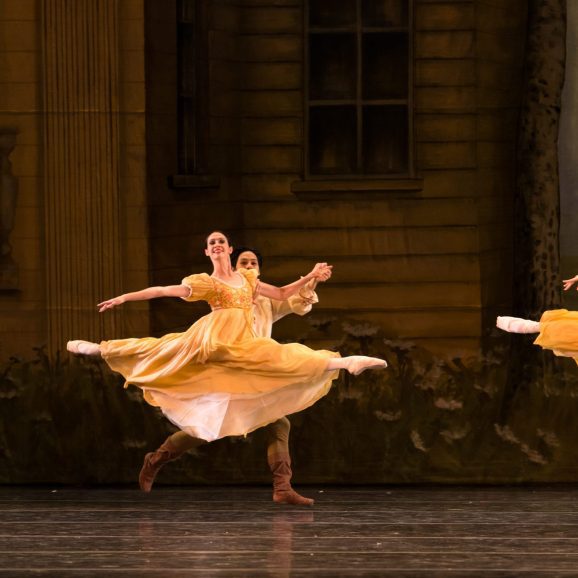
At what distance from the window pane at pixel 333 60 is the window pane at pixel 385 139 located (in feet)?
0.89

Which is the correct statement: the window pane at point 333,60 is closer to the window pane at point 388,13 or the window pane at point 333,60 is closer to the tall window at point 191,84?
the window pane at point 388,13

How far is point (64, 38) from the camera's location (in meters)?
15.1

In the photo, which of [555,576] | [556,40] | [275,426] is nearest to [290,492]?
[275,426]

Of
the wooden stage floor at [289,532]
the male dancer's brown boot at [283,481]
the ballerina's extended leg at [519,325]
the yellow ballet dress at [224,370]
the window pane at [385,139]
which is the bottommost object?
the wooden stage floor at [289,532]

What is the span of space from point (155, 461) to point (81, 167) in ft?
7.95

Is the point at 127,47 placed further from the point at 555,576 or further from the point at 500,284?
the point at 555,576

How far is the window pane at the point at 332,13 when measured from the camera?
16.4 m

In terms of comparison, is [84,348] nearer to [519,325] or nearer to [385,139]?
[519,325]

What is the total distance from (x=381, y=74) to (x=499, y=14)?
955 millimetres

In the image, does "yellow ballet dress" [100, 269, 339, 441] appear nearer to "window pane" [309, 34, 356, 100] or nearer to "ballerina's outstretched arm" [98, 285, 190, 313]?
"ballerina's outstretched arm" [98, 285, 190, 313]

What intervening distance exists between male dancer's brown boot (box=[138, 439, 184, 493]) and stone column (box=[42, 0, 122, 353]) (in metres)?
1.59

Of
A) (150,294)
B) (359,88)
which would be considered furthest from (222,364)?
(359,88)

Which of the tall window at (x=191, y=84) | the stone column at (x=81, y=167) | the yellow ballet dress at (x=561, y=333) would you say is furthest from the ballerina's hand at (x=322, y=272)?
the tall window at (x=191, y=84)

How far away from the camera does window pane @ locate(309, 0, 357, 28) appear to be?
16.4 meters
